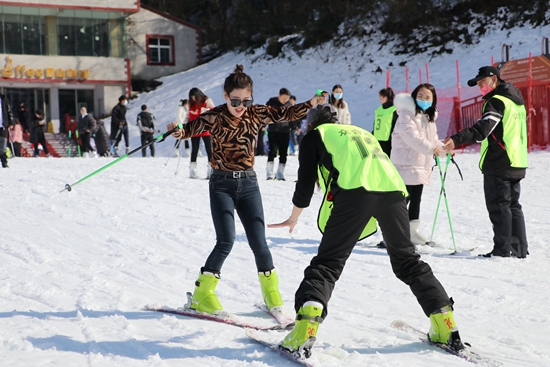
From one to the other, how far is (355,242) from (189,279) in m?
2.62

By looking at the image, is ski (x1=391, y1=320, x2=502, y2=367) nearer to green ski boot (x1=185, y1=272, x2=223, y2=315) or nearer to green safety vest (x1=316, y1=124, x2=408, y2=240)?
green safety vest (x1=316, y1=124, x2=408, y2=240)

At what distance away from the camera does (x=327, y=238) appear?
3797 millimetres

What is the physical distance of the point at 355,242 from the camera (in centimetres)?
383

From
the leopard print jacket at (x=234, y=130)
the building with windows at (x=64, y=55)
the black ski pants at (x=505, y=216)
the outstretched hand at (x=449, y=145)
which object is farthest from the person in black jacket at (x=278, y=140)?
the building with windows at (x=64, y=55)

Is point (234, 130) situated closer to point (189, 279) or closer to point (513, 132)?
point (189, 279)

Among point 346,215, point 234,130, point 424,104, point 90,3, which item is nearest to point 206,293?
point 234,130

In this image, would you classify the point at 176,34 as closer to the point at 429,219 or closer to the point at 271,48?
the point at 271,48

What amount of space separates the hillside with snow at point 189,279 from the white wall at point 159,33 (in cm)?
2252

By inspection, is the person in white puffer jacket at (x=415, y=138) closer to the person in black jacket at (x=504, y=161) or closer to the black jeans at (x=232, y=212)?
the person in black jacket at (x=504, y=161)

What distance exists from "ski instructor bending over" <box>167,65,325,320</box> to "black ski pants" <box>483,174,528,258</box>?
2.77m

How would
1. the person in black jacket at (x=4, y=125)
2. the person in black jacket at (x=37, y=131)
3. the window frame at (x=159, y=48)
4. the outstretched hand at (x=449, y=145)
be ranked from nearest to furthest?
the outstretched hand at (x=449, y=145), the person in black jacket at (x=4, y=125), the person in black jacket at (x=37, y=131), the window frame at (x=159, y=48)

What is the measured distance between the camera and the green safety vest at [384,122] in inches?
378

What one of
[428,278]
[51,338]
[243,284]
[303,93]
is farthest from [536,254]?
[303,93]

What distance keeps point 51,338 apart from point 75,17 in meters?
30.1
